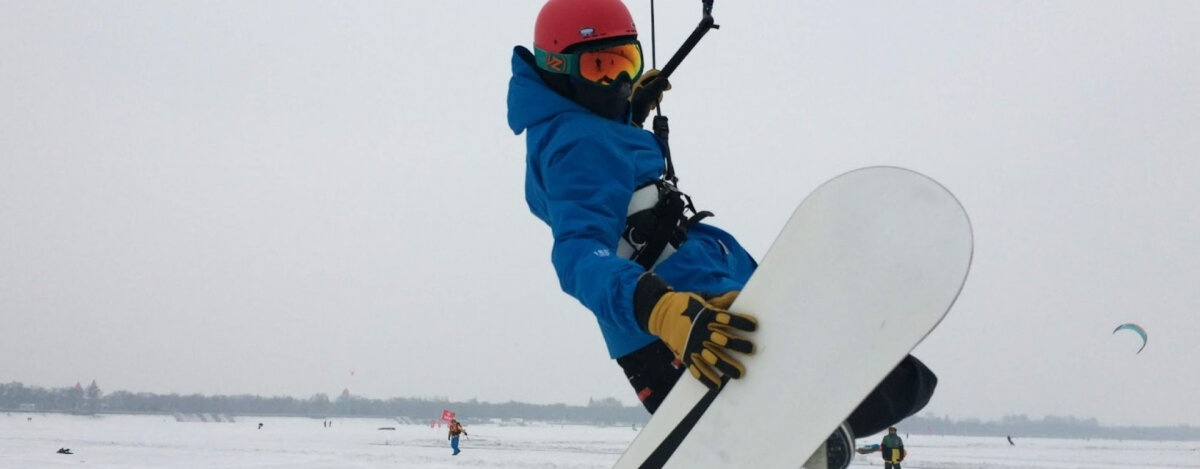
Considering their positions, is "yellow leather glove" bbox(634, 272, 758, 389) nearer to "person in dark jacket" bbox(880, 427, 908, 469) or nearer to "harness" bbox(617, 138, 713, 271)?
"harness" bbox(617, 138, 713, 271)

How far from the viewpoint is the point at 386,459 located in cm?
2039

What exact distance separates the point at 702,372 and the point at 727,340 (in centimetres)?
7

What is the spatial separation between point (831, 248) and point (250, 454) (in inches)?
940

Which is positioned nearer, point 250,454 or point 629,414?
point 250,454

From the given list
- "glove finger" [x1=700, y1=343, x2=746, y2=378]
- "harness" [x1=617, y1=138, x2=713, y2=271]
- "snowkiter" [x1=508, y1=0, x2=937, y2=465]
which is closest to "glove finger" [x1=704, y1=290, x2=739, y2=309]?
"snowkiter" [x1=508, y1=0, x2=937, y2=465]

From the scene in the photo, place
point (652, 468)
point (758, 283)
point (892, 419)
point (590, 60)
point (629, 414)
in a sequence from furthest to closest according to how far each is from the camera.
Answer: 1. point (629, 414)
2. point (590, 60)
3. point (892, 419)
4. point (652, 468)
5. point (758, 283)

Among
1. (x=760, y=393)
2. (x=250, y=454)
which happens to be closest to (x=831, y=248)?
(x=760, y=393)

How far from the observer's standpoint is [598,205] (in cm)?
156

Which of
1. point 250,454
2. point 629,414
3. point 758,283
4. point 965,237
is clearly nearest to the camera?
point 965,237

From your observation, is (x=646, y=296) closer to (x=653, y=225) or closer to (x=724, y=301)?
(x=724, y=301)

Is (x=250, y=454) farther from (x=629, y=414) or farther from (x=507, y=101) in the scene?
(x=629, y=414)

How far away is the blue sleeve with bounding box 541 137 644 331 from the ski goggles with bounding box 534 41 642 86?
0.26 metres

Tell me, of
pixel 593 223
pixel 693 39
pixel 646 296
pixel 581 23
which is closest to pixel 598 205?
pixel 593 223

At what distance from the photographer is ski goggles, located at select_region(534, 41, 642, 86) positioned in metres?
1.86
